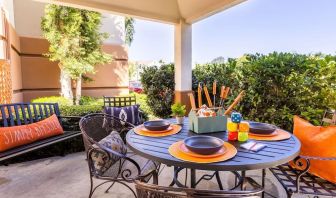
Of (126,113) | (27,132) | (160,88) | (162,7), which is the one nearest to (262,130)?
(126,113)

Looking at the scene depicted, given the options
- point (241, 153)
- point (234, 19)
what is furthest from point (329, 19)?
point (241, 153)

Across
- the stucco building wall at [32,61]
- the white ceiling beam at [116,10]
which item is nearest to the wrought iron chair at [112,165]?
the white ceiling beam at [116,10]

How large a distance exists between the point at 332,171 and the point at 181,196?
4.51 feet

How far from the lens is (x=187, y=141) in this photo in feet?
4.83

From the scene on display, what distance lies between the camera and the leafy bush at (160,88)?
17.5 feet

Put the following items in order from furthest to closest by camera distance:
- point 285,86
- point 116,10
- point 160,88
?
1. point 160,88
2. point 116,10
3. point 285,86

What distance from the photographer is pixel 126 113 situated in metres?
3.39

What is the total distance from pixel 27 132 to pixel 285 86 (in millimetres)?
3495

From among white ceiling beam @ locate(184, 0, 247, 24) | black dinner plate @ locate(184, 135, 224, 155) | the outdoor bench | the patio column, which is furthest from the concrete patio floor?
white ceiling beam @ locate(184, 0, 247, 24)

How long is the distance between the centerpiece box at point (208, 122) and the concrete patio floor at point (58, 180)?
3.14ft

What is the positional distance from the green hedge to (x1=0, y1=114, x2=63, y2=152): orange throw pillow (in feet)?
9.30

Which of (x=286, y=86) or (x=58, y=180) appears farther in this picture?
(x=286, y=86)

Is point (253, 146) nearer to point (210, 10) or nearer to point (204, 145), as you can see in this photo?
point (204, 145)

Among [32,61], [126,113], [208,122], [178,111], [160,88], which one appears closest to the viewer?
[208,122]
